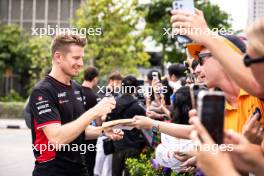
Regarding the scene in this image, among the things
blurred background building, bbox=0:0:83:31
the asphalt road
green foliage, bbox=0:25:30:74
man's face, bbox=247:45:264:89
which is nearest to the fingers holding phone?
man's face, bbox=247:45:264:89

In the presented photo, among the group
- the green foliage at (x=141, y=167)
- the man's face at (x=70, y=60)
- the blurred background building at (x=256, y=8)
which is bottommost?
the green foliage at (x=141, y=167)

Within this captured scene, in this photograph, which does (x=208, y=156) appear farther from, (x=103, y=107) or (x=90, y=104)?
(x=90, y=104)

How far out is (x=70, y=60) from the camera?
3.76 metres

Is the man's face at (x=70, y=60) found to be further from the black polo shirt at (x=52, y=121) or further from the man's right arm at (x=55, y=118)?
the man's right arm at (x=55, y=118)

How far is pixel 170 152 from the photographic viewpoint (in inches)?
156

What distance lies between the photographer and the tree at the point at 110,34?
2447 centimetres

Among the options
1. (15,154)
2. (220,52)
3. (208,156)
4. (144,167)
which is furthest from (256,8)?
(15,154)

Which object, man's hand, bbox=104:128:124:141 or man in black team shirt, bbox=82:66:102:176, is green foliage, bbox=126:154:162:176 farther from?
man's hand, bbox=104:128:124:141

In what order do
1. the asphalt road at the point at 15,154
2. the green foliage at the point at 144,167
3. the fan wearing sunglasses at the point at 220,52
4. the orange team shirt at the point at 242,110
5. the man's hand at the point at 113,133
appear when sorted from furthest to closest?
the asphalt road at the point at 15,154
the green foliage at the point at 144,167
the man's hand at the point at 113,133
the orange team shirt at the point at 242,110
the fan wearing sunglasses at the point at 220,52

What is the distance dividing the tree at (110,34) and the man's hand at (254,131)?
22049 millimetres

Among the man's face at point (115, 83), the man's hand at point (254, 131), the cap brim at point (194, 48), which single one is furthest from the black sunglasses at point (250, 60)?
the man's face at point (115, 83)

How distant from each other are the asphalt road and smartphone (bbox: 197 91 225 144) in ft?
25.8

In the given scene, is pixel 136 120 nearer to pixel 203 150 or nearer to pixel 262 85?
pixel 262 85

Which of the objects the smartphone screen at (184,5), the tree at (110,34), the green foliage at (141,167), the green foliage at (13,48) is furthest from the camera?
the green foliage at (13,48)
